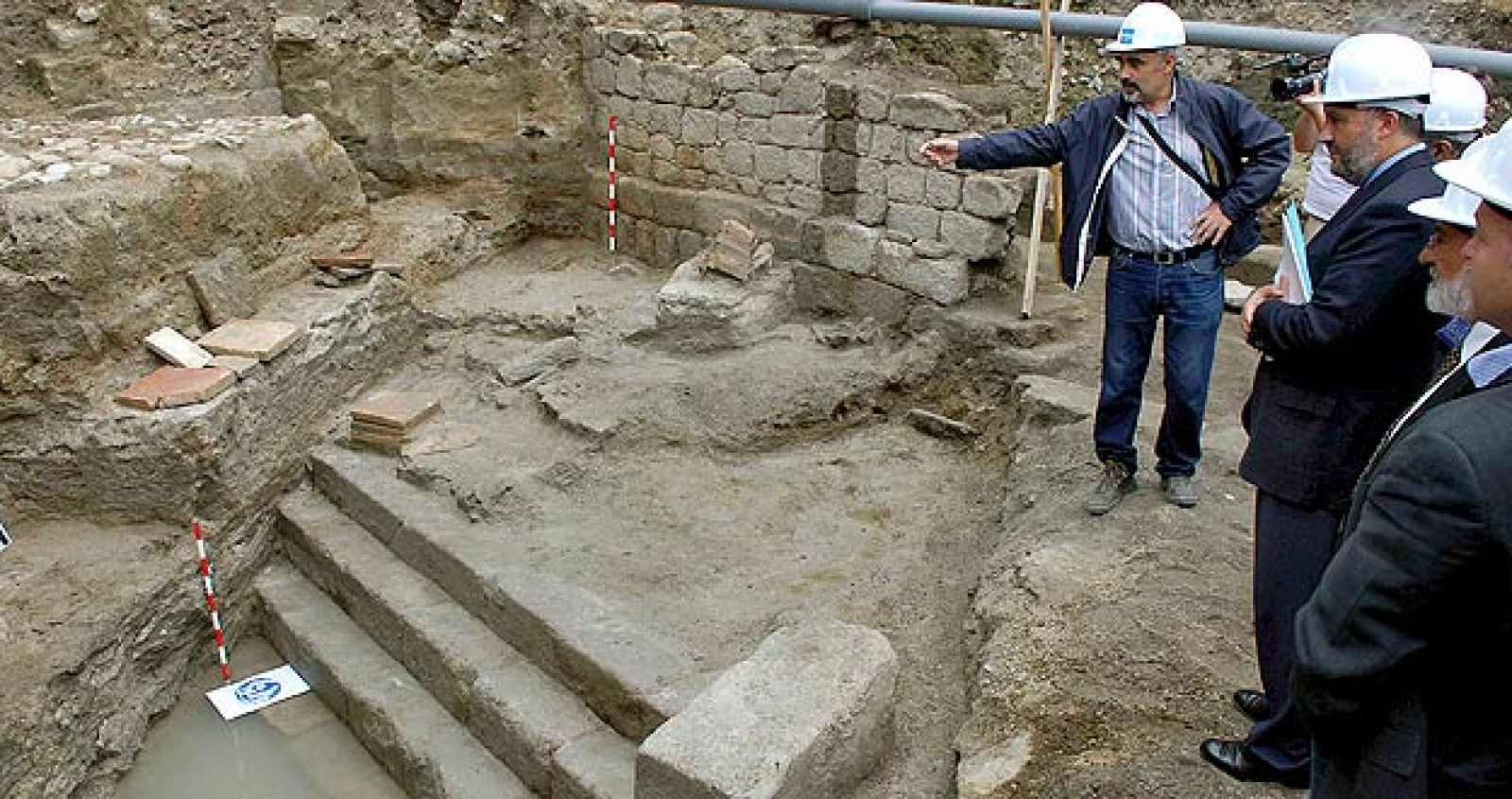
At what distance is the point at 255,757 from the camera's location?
17.9 ft

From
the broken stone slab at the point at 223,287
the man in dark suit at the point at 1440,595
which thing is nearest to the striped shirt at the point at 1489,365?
the man in dark suit at the point at 1440,595

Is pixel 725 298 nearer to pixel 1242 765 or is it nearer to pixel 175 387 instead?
pixel 175 387

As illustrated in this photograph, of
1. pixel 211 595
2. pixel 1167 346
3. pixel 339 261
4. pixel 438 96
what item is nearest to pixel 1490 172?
pixel 1167 346

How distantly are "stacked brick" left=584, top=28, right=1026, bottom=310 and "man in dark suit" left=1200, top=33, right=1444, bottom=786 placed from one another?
3692 millimetres

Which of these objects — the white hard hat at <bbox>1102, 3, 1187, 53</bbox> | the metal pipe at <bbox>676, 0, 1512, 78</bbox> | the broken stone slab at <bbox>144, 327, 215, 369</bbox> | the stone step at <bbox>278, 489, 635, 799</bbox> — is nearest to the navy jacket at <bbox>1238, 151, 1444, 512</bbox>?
the white hard hat at <bbox>1102, 3, 1187, 53</bbox>

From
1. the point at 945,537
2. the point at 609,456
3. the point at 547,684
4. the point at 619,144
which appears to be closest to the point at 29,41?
the point at 619,144

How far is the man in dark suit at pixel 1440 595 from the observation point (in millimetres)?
1923

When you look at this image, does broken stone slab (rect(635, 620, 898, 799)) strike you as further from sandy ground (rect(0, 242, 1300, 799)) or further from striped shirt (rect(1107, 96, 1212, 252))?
striped shirt (rect(1107, 96, 1212, 252))

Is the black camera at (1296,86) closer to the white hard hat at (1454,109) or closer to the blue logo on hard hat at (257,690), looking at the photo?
the white hard hat at (1454,109)

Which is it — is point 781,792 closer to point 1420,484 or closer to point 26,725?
point 1420,484

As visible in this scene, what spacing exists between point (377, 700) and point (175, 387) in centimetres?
200

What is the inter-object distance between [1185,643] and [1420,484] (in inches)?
85.5

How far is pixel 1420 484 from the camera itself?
1967 millimetres

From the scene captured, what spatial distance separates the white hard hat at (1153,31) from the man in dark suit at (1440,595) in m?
2.30
